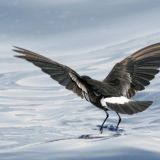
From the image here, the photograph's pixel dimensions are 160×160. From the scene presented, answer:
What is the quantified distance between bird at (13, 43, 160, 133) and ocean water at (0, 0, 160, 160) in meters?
0.33

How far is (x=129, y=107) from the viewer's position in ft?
30.6

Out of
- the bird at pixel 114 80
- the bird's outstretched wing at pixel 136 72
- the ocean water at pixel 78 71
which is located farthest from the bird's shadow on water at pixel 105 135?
the bird's outstretched wing at pixel 136 72

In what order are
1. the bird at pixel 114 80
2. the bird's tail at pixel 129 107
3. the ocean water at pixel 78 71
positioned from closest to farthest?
the ocean water at pixel 78 71 < the bird's tail at pixel 129 107 < the bird at pixel 114 80

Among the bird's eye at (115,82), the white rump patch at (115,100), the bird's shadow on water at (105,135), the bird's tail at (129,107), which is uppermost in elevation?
the bird's eye at (115,82)

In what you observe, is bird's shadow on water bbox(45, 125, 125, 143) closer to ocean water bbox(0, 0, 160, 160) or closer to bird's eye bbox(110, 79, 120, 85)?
ocean water bbox(0, 0, 160, 160)

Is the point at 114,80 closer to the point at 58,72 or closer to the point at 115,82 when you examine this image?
the point at 115,82

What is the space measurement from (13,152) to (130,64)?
8.49 feet

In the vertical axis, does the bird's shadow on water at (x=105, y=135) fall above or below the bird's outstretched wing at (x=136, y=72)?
below

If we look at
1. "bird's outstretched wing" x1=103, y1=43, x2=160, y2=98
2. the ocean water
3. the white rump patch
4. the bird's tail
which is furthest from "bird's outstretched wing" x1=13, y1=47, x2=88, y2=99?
"bird's outstretched wing" x1=103, y1=43, x2=160, y2=98

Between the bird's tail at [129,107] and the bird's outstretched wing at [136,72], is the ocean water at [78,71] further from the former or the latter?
the bird's outstretched wing at [136,72]

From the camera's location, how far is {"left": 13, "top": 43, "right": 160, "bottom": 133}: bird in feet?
30.9

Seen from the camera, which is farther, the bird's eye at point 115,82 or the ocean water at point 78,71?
the bird's eye at point 115,82

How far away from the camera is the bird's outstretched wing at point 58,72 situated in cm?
941

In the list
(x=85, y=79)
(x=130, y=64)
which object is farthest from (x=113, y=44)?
(x=85, y=79)
